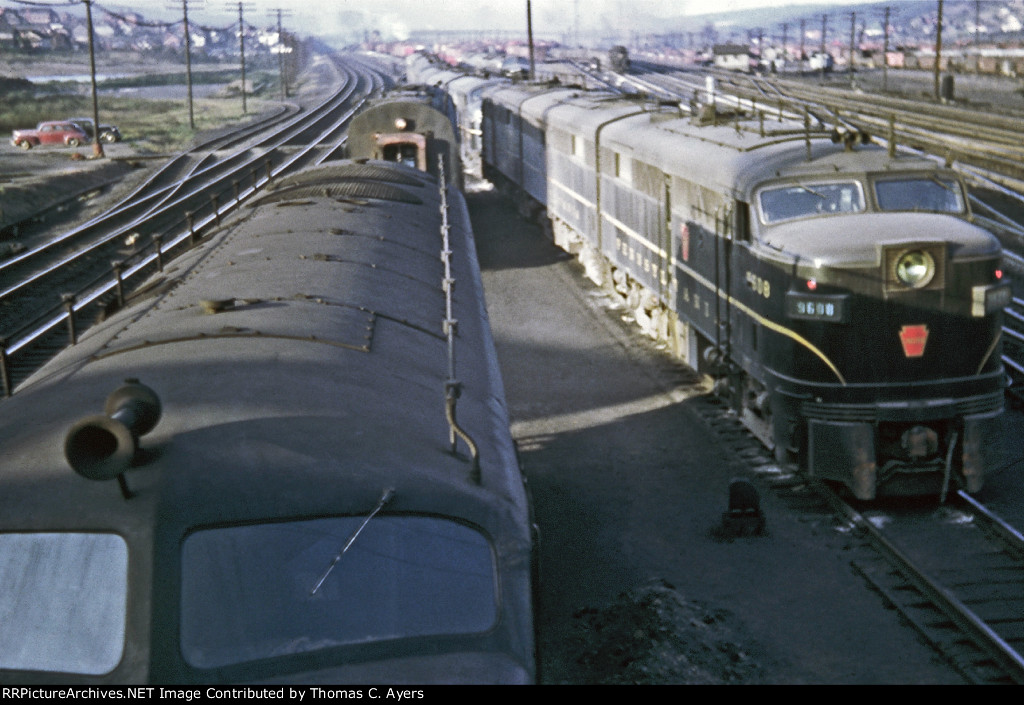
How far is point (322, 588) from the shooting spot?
5.30m

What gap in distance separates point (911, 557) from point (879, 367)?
2000mm

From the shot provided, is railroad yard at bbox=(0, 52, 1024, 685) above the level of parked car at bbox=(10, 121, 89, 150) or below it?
below

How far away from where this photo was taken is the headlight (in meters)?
11.6

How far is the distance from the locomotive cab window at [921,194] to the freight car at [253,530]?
7.19m

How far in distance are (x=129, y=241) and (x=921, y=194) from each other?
2063cm

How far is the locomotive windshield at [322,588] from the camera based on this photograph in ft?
16.8

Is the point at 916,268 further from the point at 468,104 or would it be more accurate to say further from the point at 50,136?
the point at 50,136

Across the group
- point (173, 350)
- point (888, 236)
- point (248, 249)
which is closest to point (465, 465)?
point (173, 350)

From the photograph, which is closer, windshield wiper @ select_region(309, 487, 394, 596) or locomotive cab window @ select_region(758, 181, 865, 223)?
windshield wiper @ select_region(309, 487, 394, 596)

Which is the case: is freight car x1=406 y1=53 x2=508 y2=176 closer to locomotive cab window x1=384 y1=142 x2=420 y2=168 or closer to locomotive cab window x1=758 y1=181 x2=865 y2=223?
locomotive cab window x1=384 y1=142 x2=420 y2=168

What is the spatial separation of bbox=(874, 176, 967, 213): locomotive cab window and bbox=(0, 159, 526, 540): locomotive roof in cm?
→ 493

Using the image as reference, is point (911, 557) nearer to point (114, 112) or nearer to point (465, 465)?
point (465, 465)

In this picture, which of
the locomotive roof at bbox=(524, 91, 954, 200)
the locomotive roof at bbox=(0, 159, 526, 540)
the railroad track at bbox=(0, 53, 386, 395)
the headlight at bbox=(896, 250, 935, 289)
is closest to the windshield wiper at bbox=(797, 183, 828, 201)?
the locomotive roof at bbox=(524, 91, 954, 200)

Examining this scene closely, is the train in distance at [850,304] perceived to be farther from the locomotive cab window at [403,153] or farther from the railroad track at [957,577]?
the locomotive cab window at [403,153]
